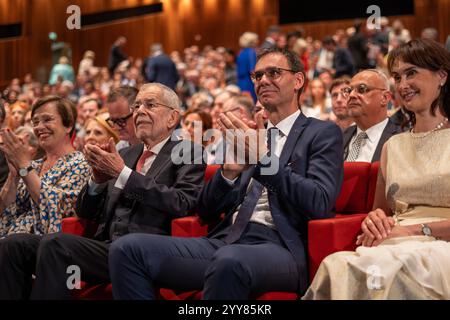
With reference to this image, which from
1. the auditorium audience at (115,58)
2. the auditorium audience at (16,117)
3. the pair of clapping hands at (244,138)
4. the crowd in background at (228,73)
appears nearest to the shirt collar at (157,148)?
the pair of clapping hands at (244,138)

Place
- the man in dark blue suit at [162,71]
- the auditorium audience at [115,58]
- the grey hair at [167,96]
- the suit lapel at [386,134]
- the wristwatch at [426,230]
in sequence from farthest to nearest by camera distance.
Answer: the auditorium audience at [115,58]
the man in dark blue suit at [162,71]
the suit lapel at [386,134]
the grey hair at [167,96]
the wristwatch at [426,230]

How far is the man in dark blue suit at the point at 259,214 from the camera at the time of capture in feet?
7.93

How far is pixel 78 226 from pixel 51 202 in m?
0.18

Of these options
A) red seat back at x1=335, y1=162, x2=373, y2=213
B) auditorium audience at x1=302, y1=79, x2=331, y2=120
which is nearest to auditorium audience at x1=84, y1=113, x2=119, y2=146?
red seat back at x1=335, y1=162, x2=373, y2=213

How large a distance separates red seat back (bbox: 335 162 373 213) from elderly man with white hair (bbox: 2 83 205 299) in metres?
0.59

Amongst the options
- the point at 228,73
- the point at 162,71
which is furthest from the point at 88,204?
the point at 228,73

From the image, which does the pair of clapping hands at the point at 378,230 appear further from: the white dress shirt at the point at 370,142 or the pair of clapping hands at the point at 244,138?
the white dress shirt at the point at 370,142

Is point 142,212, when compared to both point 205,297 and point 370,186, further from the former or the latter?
point 370,186

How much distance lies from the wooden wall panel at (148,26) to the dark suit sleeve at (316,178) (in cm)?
1187

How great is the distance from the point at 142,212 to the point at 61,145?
0.70 meters

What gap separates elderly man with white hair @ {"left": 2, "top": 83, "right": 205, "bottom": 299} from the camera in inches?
106

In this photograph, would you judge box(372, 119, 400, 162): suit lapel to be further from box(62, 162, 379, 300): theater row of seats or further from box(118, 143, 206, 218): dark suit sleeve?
box(118, 143, 206, 218): dark suit sleeve

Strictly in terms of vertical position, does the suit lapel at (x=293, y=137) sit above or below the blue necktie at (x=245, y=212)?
above

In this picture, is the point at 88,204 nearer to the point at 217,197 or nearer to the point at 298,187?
the point at 217,197
